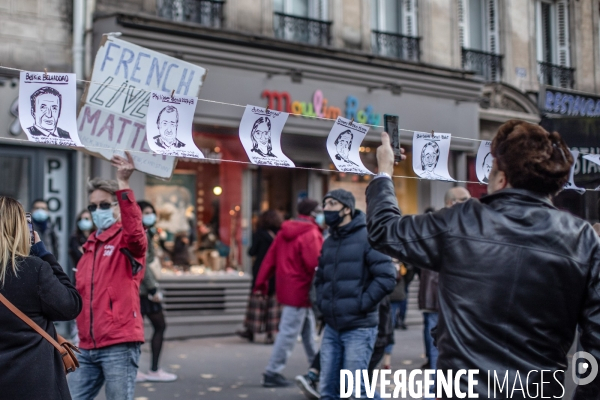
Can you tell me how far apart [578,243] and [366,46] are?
42.2ft

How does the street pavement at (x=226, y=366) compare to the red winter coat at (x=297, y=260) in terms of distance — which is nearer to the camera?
the street pavement at (x=226, y=366)

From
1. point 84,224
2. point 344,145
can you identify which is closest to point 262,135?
point 344,145

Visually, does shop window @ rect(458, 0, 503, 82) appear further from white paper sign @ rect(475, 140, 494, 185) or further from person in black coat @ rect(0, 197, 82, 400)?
person in black coat @ rect(0, 197, 82, 400)

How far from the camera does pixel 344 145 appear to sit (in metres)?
5.09

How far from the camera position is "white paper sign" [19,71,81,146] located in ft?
14.3

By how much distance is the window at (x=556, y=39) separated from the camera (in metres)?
19.6

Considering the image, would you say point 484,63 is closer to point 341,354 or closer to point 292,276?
point 292,276

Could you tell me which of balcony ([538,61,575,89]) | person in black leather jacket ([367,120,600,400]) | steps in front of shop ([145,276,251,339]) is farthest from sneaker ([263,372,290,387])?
balcony ([538,61,575,89])

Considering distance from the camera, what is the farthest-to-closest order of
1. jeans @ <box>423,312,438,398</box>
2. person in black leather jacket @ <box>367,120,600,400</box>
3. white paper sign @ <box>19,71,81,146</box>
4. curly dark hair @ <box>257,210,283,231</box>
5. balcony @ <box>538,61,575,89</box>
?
balcony @ <box>538,61,575,89</box> → curly dark hair @ <box>257,210,283,231</box> → jeans @ <box>423,312,438,398</box> → white paper sign @ <box>19,71,81,146</box> → person in black leather jacket @ <box>367,120,600,400</box>

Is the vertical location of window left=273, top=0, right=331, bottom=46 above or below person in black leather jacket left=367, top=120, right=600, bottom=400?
above

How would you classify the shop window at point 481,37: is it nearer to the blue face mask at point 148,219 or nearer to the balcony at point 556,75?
the balcony at point 556,75

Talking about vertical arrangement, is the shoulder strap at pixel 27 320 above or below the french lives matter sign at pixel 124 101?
below

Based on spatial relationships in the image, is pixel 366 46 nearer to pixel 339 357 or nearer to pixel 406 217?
pixel 339 357

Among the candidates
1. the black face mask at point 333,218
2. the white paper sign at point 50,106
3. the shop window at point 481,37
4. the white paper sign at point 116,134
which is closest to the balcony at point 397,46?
the shop window at point 481,37
